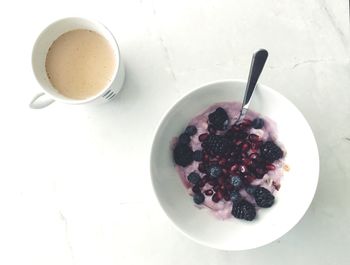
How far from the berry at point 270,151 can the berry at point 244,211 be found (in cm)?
9

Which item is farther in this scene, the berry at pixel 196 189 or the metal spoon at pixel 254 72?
the berry at pixel 196 189

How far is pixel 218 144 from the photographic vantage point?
0.93 metres

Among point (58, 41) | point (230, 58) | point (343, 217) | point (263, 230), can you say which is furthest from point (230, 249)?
point (58, 41)

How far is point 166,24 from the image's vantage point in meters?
1.03

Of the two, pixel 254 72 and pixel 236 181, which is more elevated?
pixel 254 72

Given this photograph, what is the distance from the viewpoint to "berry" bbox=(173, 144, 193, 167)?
3.14 feet

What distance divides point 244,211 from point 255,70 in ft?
0.77

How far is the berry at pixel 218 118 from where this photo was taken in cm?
96

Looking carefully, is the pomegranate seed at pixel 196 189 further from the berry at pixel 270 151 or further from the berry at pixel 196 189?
the berry at pixel 270 151

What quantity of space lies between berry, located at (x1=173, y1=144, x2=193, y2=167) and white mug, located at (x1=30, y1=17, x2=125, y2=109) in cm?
15

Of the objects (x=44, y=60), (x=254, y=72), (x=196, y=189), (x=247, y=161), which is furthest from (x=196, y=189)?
(x=44, y=60)

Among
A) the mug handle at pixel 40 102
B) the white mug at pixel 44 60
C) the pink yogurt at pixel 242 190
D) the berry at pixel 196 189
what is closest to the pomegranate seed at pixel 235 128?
the pink yogurt at pixel 242 190

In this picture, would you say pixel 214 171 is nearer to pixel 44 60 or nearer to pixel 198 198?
pixel 198 198

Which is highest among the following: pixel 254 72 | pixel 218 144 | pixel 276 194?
pixel 254 72
